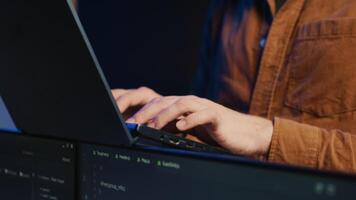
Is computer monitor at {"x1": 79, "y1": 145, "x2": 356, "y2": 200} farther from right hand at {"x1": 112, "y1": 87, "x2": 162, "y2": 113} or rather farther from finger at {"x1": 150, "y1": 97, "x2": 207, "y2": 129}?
right hand at {"x1": 112, "y1": 87, "x2": 162, "y2": 113}

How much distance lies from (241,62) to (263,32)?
88 mm

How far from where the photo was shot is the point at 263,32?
40.0 inches

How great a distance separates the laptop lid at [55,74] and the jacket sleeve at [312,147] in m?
0.27

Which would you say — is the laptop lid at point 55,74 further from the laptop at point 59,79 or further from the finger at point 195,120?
the finger at point 195,120

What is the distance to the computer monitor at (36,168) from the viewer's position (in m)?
0.52

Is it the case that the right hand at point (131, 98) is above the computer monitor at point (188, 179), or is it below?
below

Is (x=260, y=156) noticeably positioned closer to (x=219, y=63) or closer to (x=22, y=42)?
(x=22, y=42)

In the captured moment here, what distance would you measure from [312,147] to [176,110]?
9.1 inches

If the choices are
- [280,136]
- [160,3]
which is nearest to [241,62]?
[280,136]

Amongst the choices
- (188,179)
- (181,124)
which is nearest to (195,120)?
(181,124)

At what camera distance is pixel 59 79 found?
1.65 ft

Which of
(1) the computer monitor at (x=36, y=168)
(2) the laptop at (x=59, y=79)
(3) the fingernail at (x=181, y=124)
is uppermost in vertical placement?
(2) the laptop at (x=59, y=79)

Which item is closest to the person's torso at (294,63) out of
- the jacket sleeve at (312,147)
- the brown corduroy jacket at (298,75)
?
the brown corduroy jacket at (298,75)

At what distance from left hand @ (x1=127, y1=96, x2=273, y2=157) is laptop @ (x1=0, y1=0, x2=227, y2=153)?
1.4 inches
